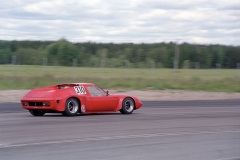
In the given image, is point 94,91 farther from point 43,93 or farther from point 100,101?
point 43,93

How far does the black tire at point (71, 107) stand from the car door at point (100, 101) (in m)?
0.50

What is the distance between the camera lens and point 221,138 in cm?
1213

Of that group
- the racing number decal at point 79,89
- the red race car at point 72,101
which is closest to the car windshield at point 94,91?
the red race car at point 72,101

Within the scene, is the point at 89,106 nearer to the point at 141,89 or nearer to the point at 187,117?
the point at 187,117

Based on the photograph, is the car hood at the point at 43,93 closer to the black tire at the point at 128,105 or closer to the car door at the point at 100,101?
the car door at the point at 100,101

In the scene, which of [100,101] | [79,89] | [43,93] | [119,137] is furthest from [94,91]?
[119,137]

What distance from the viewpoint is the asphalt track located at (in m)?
9.60

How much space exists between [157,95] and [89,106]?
1443 cm

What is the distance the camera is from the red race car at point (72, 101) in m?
15.9

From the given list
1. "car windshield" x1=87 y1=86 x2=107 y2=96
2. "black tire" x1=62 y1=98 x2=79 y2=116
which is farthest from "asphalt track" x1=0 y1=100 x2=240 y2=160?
"car windshield" x1=87 y1=86 x2=107 y2=96

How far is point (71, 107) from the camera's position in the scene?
16453 millimetres

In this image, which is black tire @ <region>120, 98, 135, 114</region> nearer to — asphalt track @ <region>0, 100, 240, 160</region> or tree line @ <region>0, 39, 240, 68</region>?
asphalt track @ <region>0, 100, 240, 160</region>

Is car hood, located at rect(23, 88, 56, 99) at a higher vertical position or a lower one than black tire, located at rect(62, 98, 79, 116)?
higher

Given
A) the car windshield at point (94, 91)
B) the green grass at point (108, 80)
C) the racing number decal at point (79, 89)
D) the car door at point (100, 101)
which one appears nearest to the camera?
the racing number decal at point (79, 89)
